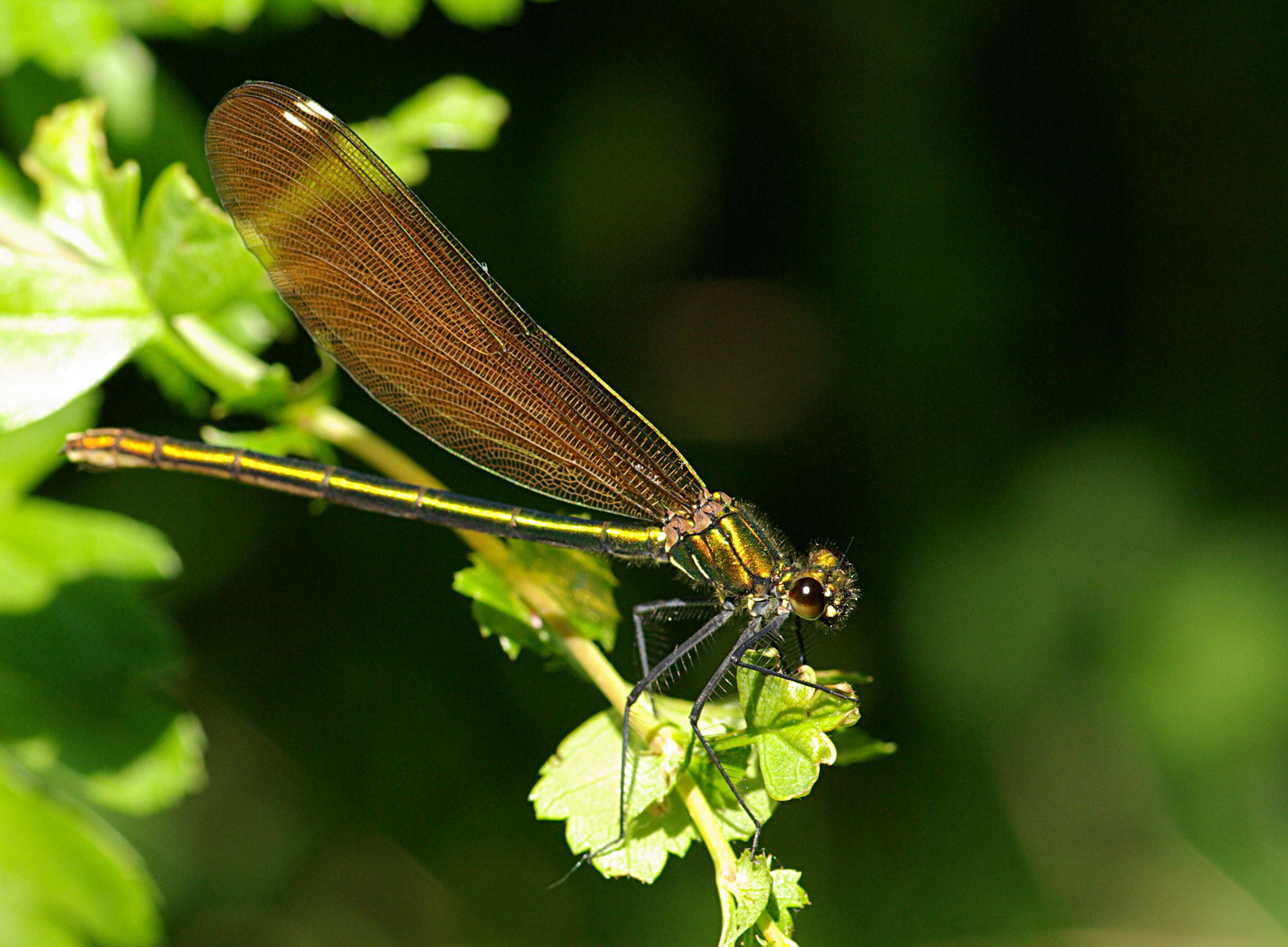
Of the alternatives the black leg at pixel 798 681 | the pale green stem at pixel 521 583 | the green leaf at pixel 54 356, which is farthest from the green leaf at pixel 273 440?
the black leg at pixel 798 681

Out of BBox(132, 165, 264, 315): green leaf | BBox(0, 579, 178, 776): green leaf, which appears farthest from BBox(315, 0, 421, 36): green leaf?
BBox(0, 579, 178, 776): green leaf

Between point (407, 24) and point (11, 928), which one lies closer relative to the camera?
point (11, 928)

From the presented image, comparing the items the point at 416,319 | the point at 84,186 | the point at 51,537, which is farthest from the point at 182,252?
the point at 51,537

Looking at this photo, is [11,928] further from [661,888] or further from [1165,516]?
[1165,516]

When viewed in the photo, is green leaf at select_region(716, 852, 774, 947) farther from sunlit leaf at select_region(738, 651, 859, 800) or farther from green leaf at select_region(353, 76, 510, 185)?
green leaf at select_region(353, 76, 510, 185)

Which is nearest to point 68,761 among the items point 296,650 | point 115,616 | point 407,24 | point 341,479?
point 115,616

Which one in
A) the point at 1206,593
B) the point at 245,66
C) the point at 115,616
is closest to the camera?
the point at 115,616
